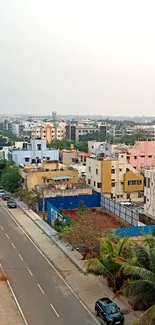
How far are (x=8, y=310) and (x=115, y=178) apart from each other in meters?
26.1

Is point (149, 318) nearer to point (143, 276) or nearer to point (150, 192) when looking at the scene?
point (143, 276)

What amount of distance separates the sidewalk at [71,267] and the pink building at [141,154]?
2331 centimetres

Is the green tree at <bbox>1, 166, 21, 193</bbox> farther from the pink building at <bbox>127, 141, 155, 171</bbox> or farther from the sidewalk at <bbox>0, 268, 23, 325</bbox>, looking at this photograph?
the sidewalk at <bbox>0, 268, 23, 325</bbox>

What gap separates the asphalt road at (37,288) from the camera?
15930 mm

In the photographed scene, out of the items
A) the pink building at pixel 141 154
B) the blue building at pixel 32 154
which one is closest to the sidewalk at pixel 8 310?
the pink building at pixel 141 154

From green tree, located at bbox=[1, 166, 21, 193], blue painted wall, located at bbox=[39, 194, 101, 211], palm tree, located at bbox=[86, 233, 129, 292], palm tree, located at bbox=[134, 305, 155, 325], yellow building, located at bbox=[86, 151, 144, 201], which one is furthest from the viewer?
green tree, located at bbox=[1, 166, 21, 193]

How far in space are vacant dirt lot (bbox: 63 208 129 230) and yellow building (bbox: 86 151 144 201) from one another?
665cm

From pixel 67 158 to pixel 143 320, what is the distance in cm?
5014

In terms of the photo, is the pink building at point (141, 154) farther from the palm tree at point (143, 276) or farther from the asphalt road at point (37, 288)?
the palm tree at point (143, 276)

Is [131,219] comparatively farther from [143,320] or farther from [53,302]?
[143,320]

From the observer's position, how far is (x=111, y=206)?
109 ft

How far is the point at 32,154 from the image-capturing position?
56.0 m

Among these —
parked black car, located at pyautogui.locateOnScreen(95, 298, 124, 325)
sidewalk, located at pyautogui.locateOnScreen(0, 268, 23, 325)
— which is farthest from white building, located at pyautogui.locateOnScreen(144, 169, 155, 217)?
parked black car, located at pyautogui.locateOnScreen(95, 298, 124, 325)

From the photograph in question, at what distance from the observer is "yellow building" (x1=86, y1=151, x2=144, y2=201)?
40.7m
